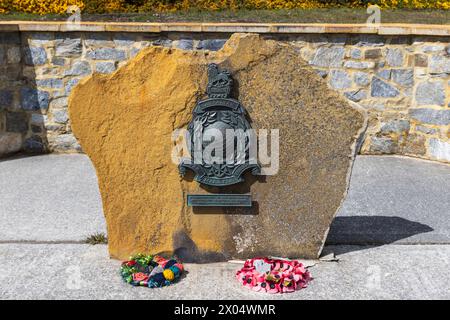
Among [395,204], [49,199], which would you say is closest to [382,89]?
[395,204]

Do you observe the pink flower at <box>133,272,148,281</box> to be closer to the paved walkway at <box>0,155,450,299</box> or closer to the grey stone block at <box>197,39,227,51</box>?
the paved walkway at <box>0,155,450,299</box>

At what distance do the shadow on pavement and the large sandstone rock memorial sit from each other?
1.73 ft

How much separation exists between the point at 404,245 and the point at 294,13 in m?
5.40

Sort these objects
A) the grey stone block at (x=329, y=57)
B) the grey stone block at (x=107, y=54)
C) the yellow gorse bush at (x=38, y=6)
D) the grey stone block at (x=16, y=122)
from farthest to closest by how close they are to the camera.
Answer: the yellow gorse bush at (x=38, y=6)
the grey stone block at (x=16, y=122)
the grey stone block at (x=107, y=54)
the grey stone block at (x=329, y=57)

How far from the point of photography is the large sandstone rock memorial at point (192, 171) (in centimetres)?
439

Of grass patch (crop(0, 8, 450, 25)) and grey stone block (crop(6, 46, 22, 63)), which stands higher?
grass patch (crop(0, 8, 450, 25))

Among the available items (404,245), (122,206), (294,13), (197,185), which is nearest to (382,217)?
(404,245)

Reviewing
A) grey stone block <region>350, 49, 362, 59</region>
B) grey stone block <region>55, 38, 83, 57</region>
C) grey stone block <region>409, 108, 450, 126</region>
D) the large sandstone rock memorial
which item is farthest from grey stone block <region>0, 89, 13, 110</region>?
grey stone block <region>409, 108, 450, 126</region>

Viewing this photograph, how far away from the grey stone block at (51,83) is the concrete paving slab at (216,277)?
3334mm

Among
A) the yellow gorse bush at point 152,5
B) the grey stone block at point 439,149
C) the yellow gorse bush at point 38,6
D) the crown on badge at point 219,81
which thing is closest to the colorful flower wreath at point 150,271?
the crown on badge at point 219,81

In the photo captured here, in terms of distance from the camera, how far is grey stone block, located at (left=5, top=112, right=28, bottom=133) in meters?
7.88

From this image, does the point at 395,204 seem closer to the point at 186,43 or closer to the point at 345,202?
the point at 345,202

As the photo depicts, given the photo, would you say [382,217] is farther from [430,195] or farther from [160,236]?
[160,236]

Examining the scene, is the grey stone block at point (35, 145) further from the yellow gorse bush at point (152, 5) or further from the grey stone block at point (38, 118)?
the yellow gorse bush at point (152, 5)
